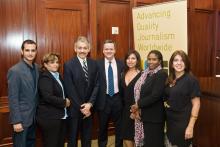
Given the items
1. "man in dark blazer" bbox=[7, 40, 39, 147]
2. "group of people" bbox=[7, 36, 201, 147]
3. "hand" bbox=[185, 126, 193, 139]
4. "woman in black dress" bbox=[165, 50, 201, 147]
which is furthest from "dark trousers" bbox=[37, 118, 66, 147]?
"hand" bbox=[185, 126, 193, 139]

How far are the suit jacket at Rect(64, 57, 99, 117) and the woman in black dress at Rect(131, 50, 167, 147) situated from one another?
600 millimetres

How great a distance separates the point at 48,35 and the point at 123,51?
1.31m

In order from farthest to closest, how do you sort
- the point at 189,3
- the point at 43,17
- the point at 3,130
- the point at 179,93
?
the point at 189,3, the point at 43,17, the point at 3,130, the point at 179,93

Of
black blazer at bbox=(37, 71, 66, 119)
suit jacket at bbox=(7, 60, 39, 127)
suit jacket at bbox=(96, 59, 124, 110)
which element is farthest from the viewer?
suit jacket at bbox=(96, 59, 124, 110)

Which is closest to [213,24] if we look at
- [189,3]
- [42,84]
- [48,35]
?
[189,3]

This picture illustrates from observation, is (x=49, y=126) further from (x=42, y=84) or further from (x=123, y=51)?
(x=123, y=51)

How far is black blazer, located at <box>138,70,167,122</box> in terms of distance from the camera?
2.71m

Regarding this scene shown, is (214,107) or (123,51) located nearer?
(214,107)

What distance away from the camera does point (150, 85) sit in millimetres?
2768

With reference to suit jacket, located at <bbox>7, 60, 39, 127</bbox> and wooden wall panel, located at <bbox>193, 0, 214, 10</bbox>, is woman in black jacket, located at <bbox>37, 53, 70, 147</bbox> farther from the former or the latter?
wooden wall panel, located at <bbox>193, 0, 214, 10</bbox>

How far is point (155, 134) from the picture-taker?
9.09 feet

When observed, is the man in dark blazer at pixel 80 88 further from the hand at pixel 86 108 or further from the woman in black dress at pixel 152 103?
the woman in black dress at pixel 152 103

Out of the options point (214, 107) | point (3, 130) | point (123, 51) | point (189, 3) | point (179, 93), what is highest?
point (189, 3)

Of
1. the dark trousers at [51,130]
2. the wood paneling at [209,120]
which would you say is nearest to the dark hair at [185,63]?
the wood paneling at [209,120]
